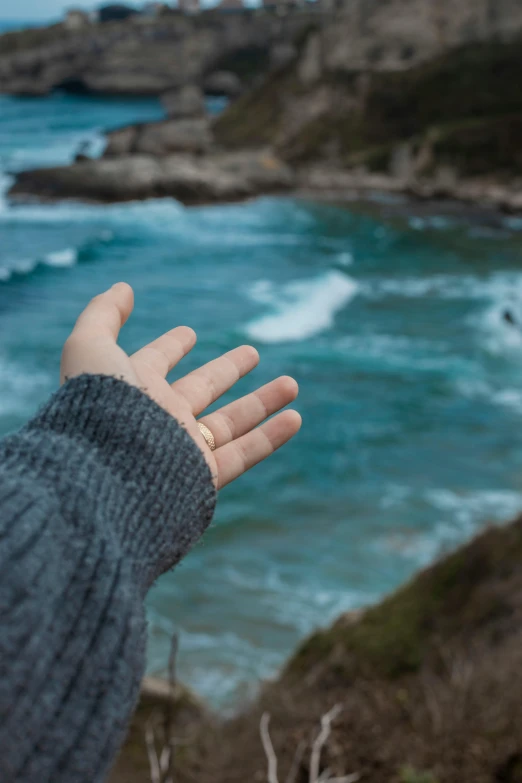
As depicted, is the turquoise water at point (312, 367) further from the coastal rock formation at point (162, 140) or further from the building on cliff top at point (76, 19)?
the building on cliff top at point (76, 19)

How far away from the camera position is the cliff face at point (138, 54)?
72.9 meters

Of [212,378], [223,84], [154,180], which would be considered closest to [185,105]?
[223,84]

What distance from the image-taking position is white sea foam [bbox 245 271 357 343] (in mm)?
18359

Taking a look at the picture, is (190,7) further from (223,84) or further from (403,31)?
(403,31)

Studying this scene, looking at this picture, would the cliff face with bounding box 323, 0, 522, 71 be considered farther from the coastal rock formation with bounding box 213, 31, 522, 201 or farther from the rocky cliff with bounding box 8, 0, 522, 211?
the coastal rock formation with bounding box 213, 31, 522, 201

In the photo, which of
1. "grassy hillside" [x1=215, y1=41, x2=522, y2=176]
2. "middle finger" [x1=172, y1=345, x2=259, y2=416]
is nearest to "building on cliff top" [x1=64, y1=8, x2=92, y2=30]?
"grassy hillside" [x1=215, y1=41, x2=522, y2=176]

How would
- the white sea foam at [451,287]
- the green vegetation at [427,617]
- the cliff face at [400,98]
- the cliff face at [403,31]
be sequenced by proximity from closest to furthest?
the green vegetation at [427,617] → the white sea foam at [451,287] → the cliff face at [400,98] → the cliff face at [403,31]

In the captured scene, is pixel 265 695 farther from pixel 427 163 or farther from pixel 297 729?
pixel 427 163

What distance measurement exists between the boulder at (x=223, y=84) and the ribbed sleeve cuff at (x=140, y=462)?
69.6m

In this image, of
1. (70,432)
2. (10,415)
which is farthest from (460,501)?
(70,432)

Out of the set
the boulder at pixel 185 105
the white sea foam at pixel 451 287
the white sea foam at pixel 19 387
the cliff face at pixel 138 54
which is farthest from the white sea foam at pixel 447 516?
the cliff face at pixel 138 54

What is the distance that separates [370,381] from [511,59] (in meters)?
29.9

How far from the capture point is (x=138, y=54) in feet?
255

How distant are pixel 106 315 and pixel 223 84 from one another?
72611 millimetres
